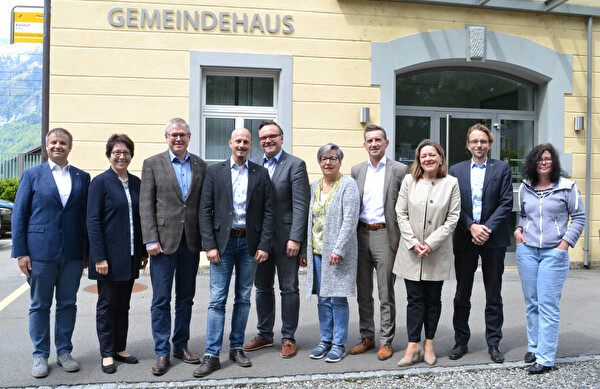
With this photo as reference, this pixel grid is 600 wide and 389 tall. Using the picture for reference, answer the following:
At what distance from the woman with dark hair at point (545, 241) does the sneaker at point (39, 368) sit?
3783mm

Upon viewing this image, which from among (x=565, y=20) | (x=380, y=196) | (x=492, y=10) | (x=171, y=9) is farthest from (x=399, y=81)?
(x=380, y=196)

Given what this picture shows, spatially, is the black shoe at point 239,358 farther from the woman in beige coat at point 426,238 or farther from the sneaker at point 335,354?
the woman in beige coat at point 426,238

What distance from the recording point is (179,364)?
14.4 feet

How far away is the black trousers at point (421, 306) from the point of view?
4473 mm

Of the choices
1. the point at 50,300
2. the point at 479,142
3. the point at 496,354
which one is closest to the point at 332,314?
the point at 496,354

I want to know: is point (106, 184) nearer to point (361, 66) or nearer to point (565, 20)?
point (361, 66)

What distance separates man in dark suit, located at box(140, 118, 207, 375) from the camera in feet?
14.1

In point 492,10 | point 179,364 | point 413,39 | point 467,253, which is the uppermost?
point 492,10

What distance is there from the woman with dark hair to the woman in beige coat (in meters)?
0.63

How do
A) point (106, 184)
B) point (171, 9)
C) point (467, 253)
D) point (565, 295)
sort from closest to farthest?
point (106, 184), point (467, 253), point (565, 295), point (171, 9)

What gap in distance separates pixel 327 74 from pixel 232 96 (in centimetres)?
158

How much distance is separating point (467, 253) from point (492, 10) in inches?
234

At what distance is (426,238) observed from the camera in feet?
14.5

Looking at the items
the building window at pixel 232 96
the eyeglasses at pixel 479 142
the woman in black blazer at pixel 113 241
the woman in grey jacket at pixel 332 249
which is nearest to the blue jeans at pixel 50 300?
the woman in black blazer at pixel 113 241
